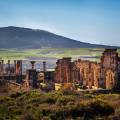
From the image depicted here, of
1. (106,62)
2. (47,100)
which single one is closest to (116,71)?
(106,62)

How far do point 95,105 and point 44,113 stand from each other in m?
3.10

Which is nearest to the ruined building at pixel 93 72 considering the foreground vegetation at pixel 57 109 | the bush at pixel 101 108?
the foreground vegetation at pixel 57 109

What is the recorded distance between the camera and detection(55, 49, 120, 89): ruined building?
132 ft

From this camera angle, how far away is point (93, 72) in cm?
4556

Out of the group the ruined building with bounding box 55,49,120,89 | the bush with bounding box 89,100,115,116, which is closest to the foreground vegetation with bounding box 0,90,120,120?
the bush with bounding box 89,100,115,116

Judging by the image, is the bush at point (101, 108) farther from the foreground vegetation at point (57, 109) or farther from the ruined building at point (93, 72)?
the ruined building at point (93, 72)

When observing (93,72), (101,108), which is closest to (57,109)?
(101,108)

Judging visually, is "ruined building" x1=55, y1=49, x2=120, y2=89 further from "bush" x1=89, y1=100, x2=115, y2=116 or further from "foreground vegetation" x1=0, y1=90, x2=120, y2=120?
"bush" x1=89, y1=100, x2=115, y2=116

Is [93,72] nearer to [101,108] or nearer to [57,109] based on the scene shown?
[101,108]

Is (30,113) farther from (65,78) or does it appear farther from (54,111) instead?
(65,78)

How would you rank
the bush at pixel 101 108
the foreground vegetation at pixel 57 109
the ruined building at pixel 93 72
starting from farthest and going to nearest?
the ruined building at pixel 93 72 → the bush at pixel 101 108 → the foreground vegetation at pixel 57 109

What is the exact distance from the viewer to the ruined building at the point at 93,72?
4038 cm

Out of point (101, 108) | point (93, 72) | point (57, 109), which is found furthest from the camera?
point (93, 72)

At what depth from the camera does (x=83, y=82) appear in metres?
48.0
